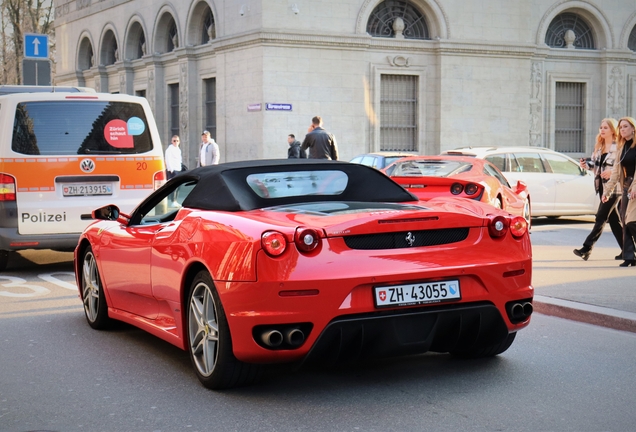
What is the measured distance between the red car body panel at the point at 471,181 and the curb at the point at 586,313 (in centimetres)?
414

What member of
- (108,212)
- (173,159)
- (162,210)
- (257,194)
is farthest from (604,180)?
(173,159)

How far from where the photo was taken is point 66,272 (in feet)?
39.9

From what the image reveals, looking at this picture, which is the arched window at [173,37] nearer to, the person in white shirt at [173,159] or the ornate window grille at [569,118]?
the person in white shirt at [173,159]

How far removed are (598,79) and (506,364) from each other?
32632 mm

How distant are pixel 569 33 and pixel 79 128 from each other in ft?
92.1

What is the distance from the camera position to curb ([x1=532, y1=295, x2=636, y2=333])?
7.86 metres

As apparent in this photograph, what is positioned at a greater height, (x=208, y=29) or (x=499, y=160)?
(x=208, y=29)

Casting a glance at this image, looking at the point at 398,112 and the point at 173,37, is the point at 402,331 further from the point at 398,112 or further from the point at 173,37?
the point at 173,37

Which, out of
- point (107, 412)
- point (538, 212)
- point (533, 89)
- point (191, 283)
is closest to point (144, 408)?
point (107, 412)

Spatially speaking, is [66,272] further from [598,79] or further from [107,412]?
A: [598,79]

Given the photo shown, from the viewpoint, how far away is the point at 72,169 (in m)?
11.7

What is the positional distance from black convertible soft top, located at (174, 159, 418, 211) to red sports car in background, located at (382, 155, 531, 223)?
6215mm

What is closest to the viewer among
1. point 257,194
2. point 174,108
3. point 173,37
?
point 257,194

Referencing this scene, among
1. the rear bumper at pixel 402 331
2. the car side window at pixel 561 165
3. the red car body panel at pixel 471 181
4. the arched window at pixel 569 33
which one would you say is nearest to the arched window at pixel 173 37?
the arched window at pixel 569 33
